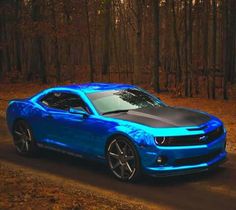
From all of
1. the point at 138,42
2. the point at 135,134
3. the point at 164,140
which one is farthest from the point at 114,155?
the point at 138,42

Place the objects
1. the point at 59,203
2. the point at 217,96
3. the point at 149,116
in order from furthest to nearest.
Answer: the point at 217,96, the point at 149,116, the point at 59,203

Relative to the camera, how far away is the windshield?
26.8 feet

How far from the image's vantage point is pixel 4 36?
3531cm

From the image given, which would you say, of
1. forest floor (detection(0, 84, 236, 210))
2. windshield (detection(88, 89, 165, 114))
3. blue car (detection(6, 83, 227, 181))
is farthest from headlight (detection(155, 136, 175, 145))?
windshield (detection(88, 89, 165, 114))

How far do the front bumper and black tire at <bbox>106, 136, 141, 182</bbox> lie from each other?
0.62 ft

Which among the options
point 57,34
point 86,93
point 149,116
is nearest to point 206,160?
point 149,116

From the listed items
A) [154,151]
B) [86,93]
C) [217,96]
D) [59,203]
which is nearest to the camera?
[59,203]

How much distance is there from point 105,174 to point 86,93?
1.51 meters

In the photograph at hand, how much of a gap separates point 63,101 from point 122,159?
204 cm

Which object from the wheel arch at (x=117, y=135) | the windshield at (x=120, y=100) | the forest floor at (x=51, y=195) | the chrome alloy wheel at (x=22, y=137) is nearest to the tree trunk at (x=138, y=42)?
the chrome alloy wheel at (x=22, y=137)

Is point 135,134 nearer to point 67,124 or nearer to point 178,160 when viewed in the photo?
point 178,160

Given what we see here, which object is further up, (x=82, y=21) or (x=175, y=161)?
(x=82, y=21)

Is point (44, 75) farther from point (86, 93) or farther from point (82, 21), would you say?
point (86, 93)

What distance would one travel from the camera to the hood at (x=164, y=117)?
7344 mm
